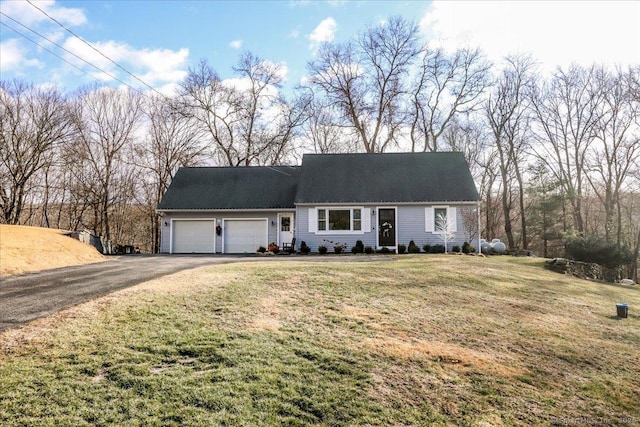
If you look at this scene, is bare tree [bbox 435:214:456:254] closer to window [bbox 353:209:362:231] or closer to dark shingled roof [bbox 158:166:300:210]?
window [bbox 353:209:362:231]

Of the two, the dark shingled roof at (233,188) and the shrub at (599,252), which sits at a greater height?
the dark shingled roof at (233,188)

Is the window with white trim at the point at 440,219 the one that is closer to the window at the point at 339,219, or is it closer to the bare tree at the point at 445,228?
the bare tree at the point at 445,228

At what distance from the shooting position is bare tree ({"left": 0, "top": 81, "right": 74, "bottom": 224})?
24297mm

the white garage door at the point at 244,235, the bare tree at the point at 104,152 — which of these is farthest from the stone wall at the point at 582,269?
the bare tree at the point at 104,152

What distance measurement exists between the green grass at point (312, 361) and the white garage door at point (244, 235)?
44.0 feet

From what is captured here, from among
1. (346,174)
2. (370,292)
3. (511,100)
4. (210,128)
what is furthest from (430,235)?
(210,128)

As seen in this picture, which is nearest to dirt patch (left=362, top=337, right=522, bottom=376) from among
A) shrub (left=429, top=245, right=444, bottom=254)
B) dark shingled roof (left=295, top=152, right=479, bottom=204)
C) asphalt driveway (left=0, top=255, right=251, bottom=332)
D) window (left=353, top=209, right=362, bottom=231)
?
asphalt driveway (left=0, top=255, right=251, bottom=332)

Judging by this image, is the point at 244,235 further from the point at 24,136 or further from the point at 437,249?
the point at 24,136

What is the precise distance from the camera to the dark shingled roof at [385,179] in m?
20.3

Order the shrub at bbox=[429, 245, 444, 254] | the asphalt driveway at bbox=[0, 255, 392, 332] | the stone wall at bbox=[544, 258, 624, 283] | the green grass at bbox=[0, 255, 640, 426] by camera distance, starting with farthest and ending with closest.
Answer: the shrub at bbox=[429, 245, 444, 254], the stone wall at bbox=[544, 258, 624, 283], the asphalt driveway at bbox=[0, 255, 392, 332], the green grass at bbox=[0, 255, 640, 426]

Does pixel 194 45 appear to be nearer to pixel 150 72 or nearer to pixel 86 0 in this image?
pixel 150 72

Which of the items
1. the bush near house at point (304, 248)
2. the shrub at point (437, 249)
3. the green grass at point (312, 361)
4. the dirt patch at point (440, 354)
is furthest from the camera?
the bush near house at point (304, 248)

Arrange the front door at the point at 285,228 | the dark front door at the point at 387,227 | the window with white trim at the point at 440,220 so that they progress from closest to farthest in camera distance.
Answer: the window with white trim at the point at 440,220
the dark front door at the point at 387,227
the front door at the point at 285,228

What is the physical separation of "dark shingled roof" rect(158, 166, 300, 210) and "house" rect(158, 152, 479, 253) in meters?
0.06
